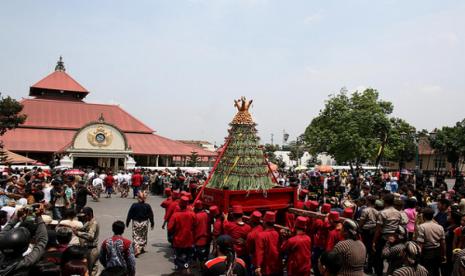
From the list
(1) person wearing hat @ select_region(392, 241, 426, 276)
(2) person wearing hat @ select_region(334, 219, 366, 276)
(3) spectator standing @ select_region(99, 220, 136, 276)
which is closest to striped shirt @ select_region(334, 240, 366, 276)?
(2) person wearing hat @ select_region(334, 219, 366, 276)

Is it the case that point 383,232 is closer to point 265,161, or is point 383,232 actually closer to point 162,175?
point 265,161

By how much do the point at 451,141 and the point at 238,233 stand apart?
4759cm

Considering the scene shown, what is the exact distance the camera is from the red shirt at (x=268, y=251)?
6148 millimetres

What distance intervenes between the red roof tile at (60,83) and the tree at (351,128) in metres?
27.5

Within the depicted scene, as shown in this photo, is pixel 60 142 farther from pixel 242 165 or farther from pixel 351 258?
pixel 351 258

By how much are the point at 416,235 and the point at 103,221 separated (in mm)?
10043

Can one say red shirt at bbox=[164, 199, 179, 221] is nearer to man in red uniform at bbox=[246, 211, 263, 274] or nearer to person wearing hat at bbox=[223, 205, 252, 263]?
person wearing hat at bbox=[223, 205, 252, 263]

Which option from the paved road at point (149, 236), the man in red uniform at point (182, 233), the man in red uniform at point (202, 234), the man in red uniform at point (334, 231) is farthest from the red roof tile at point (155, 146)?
the man in red uniform at point (334, 231)

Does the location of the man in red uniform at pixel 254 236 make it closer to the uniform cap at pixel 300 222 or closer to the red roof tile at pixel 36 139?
the uniform cap at pixel 300 222

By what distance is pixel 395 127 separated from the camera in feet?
132

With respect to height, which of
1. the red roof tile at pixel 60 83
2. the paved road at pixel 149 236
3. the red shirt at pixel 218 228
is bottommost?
the paved road at pixel 149 236

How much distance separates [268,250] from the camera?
6184mm

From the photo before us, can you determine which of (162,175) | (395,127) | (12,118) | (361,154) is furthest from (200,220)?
(395,127)

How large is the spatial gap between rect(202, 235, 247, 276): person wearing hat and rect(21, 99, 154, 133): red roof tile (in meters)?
38.6
